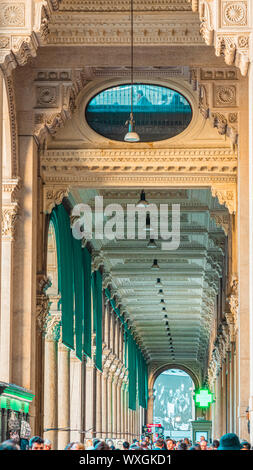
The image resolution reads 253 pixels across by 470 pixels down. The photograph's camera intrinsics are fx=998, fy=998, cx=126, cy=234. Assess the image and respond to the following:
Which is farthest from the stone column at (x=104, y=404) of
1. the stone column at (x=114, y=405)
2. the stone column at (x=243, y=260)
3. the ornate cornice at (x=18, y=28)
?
the ornate cornice at (x=18, y=28)

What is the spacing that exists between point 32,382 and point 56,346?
33.4 ft

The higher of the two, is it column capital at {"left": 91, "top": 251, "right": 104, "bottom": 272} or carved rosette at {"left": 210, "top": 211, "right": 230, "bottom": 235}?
column capital at {"left": 91, "top": 251, "right": 104, "bottom": 272}

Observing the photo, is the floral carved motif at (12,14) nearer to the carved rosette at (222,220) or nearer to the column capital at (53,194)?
the column capital at (53,194)

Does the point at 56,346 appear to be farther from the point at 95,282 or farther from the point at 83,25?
the point at 83,25

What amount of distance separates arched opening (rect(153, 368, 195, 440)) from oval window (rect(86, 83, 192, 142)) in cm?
7998

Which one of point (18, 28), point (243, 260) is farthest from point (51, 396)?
point (18, 28)

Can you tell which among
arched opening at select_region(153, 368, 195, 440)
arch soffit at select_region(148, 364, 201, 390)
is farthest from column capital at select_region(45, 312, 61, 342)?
arched opening at select_region(153, 368, 195, 440)

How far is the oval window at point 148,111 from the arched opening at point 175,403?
80.0 metres

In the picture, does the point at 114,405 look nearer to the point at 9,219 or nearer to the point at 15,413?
the point at 9,219

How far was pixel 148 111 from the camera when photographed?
20859mm

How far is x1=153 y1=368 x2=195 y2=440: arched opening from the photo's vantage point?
99.6 meters

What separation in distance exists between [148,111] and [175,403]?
82694 mm

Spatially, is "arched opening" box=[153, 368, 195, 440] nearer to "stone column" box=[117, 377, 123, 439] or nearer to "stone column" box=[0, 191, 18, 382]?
"stone column" box=[117, 377, 123, 439]
